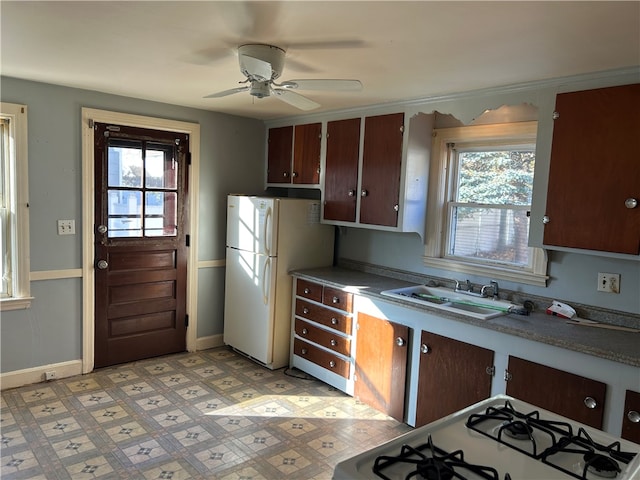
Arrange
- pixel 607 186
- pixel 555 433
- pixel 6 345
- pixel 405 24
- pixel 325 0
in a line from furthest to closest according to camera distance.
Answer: pixel 6 345 < pixel 607 186 < pixel 405 24 < pixel 325 0 < pixel 555 433

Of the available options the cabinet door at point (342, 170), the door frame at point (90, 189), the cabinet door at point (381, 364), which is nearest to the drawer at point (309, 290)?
the cabinet door at point (381, 364)

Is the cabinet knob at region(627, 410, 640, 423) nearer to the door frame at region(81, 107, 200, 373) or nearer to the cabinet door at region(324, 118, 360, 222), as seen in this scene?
the cabinet door at region(324, 118, 360, 222)

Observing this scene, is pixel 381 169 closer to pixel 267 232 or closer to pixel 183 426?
pixel 267 232

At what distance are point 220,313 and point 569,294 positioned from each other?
301cm

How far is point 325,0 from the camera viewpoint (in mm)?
1690

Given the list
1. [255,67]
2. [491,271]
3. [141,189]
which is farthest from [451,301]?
[141,189]

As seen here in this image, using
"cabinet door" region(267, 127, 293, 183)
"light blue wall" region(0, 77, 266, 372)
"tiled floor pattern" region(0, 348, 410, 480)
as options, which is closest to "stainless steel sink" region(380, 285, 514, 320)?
"tiled floor pattern" region(0, 348, 410, 480)

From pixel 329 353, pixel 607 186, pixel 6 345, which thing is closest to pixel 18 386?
pixel 6 345

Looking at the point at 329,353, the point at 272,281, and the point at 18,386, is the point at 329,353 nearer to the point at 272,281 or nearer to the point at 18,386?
the point at 272,281

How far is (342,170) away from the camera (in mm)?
3842

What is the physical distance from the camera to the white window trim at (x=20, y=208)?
325cm

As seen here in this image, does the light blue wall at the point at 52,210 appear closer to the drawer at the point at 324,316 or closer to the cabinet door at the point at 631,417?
the drawer at the point at 324,316

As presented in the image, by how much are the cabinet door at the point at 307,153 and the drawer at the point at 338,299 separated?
1020 mm

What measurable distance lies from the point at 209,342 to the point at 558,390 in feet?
10.1
